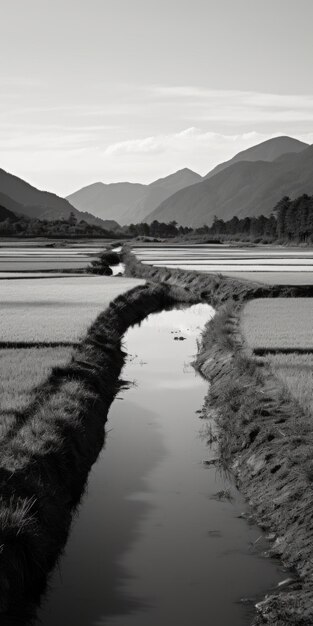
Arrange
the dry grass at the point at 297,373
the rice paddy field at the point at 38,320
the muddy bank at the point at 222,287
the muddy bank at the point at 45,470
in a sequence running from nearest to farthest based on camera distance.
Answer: the muddy bank at the point at 45,470 < the dry grass at the point at 297,373 < the rice paddy field at the point at 38,320 < the muddy bank at the point at 222,287

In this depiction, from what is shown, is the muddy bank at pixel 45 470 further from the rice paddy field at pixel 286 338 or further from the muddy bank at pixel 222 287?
the muddy bank at pixel 222 287

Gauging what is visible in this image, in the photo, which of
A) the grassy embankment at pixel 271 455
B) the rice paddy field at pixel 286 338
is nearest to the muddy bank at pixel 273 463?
the grassy embankment at pixel 271 455

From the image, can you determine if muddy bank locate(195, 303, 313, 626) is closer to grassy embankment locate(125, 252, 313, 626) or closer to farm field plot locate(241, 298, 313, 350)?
grassy embankment locate(125, 252, 313, 626)

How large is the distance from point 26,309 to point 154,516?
2070cm

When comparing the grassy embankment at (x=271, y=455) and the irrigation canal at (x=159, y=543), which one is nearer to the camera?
the irrigation canal at (x=159, y=543)

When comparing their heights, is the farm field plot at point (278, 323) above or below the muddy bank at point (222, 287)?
below

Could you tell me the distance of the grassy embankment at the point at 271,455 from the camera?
7936 mm

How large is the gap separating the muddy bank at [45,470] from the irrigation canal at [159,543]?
0.25 meters

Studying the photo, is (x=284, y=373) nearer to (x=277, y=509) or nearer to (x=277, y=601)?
(x=277, y=509)

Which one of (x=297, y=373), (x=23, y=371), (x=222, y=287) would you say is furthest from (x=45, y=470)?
(x=222, y=287)

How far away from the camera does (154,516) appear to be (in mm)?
10180

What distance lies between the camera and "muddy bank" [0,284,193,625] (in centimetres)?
771

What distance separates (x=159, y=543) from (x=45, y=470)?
1777 mm

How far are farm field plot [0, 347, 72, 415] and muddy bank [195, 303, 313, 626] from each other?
3450mm
